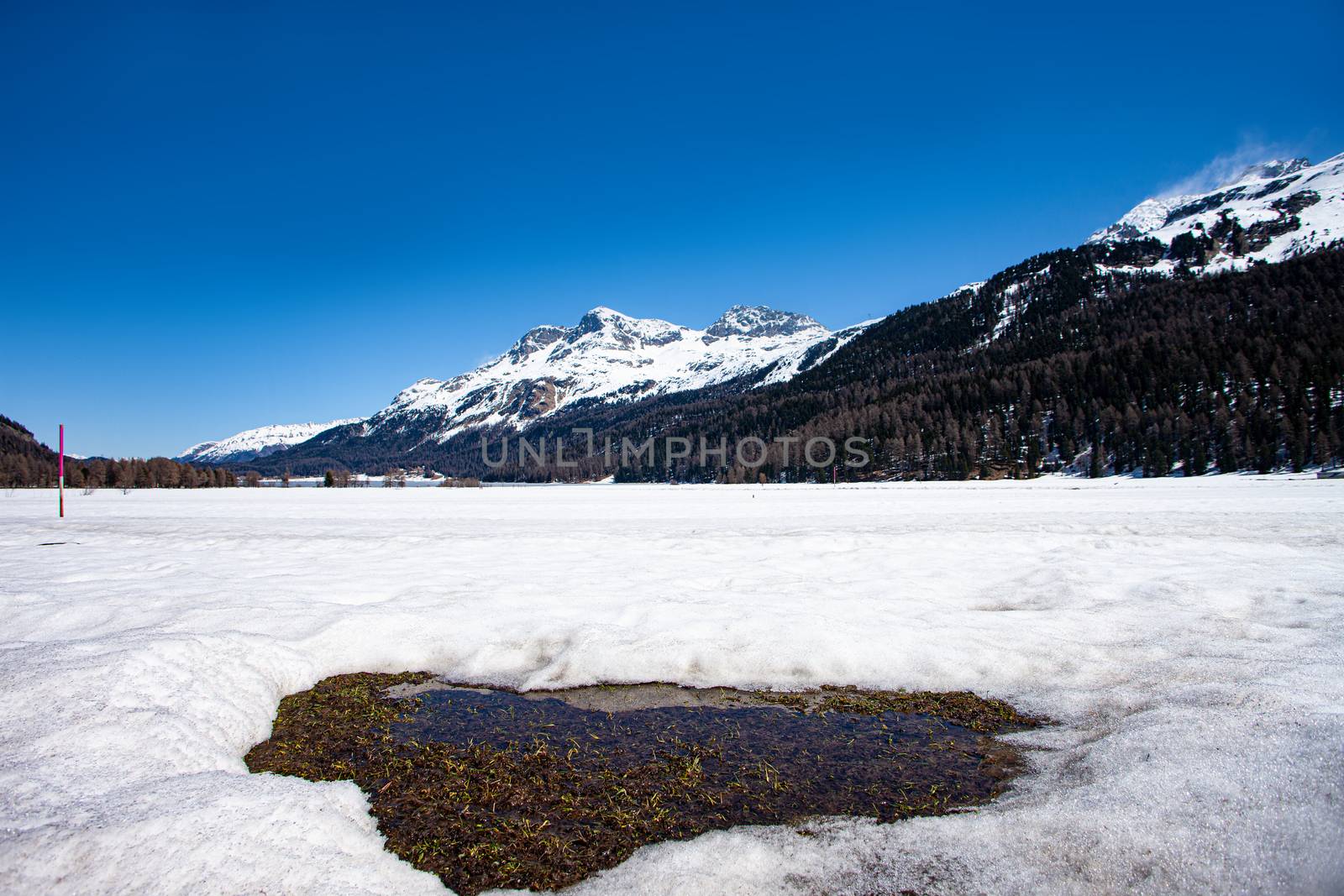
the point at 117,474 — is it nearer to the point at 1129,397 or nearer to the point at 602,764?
the point at 602,764

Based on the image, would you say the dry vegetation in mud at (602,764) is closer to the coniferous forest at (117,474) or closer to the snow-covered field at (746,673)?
the snow-covered field at (746,673)

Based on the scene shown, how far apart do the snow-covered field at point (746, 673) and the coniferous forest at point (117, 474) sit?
310 ft

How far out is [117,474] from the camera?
8419 centimetres

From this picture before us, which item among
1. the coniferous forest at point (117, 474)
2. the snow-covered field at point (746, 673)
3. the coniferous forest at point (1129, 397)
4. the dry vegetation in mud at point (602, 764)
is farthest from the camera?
the coniferous forest at point (117, 474)

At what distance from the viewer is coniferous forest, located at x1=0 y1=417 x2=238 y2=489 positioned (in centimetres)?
8231

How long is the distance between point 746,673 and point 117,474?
114669 mm

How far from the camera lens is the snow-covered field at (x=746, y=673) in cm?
312

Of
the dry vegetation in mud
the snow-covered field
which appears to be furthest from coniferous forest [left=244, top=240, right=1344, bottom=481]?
the dry vegetation in mud

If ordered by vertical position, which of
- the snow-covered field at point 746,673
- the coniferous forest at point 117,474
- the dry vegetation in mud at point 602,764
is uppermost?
the coniferous forest at point 117,474

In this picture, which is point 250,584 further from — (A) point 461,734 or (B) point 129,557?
(A) point 461,734

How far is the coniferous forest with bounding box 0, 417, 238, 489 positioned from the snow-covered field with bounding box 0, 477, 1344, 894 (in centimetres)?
9441

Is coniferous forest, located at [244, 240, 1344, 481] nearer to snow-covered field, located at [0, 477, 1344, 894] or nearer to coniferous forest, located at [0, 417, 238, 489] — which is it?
snow-covered field, located at [0, 477, 1344, 894]

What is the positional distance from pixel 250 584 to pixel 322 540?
7.78 metres

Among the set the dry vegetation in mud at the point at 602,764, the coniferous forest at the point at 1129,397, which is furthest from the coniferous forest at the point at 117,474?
the dry vegetation in mud at the point at 602,764
